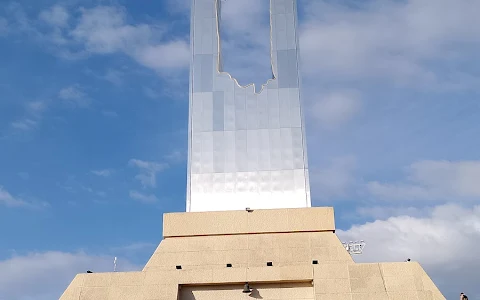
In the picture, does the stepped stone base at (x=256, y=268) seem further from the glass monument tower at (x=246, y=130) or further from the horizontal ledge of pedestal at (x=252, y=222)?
the glass monument tower at (x=246, y=130)

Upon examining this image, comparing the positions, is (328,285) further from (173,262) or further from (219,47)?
(219,47)

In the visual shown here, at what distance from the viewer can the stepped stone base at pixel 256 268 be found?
17.9 meters

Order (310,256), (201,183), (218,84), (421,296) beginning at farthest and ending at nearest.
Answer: (218,84), (201,183), (310,256), (421,296)

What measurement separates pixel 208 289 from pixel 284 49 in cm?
901

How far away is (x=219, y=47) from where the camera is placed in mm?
22781

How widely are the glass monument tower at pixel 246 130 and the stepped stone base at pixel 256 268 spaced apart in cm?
81

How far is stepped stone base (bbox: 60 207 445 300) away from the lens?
58.7 feet

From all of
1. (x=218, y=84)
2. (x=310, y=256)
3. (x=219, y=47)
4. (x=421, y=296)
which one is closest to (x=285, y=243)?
(x=310, y=256)

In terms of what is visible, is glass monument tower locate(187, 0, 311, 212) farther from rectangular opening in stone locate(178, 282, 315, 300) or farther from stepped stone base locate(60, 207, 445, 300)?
rectangular opening in stone locate(178, 282, 315, 300)

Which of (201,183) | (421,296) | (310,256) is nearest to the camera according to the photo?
(421,296)

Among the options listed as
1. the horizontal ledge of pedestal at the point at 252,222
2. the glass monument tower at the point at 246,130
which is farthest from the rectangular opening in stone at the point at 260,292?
the glass monument tower at the point at 246,130

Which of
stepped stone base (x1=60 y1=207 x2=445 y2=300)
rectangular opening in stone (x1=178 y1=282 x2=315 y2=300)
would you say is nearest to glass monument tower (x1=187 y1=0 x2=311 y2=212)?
stepped stone base (x1=60 y1=207 x2=445 y2=300)

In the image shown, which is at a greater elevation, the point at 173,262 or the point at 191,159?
the point at 191,159

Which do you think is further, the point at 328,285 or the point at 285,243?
the point at 285,243
